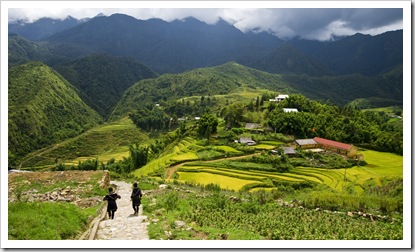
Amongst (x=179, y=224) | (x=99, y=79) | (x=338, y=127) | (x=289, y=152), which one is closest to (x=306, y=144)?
(x=289, y=152)

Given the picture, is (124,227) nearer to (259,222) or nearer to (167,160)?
(259,222)

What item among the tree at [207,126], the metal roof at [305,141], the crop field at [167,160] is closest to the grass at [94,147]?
the tree at [207,126]

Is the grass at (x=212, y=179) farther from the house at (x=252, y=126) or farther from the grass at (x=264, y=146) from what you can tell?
the house at (x=252, y=126)

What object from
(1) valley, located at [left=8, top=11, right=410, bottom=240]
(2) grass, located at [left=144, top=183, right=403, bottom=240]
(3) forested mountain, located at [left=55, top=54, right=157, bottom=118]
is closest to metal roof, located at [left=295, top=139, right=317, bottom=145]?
(1) valley, located at [left=8, top=11, right=410, bottom=240]

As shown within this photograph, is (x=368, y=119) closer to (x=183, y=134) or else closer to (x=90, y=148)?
(x=183, y=134)

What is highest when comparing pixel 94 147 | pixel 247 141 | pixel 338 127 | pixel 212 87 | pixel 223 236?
pixel 212 87

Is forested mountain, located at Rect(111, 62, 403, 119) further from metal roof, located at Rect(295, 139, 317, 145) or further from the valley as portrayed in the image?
metal roof, located at Rect(295, 139, 317, 145)
